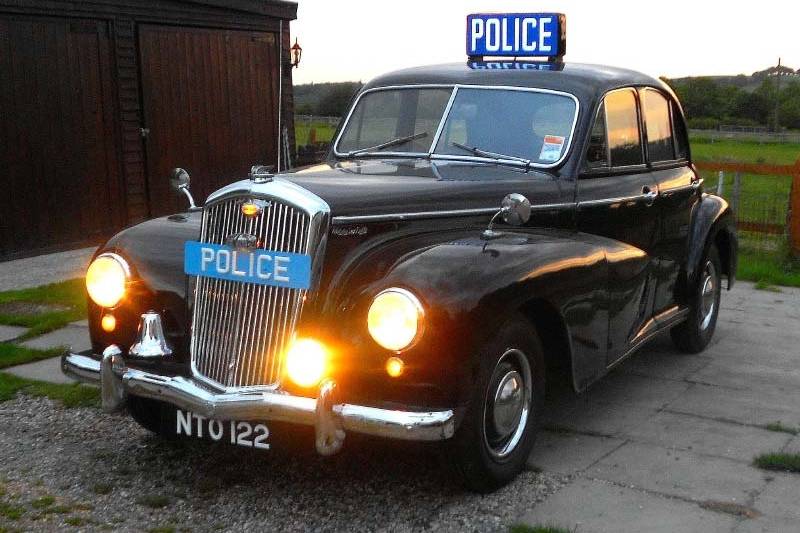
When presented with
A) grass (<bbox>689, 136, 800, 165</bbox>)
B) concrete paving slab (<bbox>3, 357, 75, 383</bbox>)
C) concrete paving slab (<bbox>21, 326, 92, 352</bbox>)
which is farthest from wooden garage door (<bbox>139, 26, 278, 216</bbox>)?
grass (<bbox>689, 136, 800, 165</bbox>)

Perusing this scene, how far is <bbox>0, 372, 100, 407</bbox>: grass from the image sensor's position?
5.29 m

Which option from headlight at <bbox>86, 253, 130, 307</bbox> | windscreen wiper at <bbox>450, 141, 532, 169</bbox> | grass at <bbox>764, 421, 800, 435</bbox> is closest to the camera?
headlight at <bbox>86, 253, 130, 307</bbox>

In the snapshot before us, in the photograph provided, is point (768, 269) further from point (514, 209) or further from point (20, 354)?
point (20, 354)

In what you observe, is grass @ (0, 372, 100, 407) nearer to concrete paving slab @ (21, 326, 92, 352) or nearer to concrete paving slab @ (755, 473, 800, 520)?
concrete paving slab @ (21, 326, 92, 352)

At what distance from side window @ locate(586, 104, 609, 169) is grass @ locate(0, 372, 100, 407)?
9.71 ft

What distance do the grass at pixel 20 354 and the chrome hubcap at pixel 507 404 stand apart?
3.40 m

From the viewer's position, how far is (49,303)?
25.1 ft

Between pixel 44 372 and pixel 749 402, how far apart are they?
410 centimetres

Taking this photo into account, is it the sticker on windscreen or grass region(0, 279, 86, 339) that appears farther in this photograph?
grass region(0, 279, 86, 339)

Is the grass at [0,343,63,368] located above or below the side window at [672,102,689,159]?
below

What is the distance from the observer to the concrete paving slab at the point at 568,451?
171 inches

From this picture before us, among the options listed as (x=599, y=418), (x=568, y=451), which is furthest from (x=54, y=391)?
(x=599, y=418)

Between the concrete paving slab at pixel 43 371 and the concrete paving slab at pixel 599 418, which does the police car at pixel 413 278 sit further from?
the concrete paving slab at pixel 43 371

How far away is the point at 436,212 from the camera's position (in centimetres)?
435
